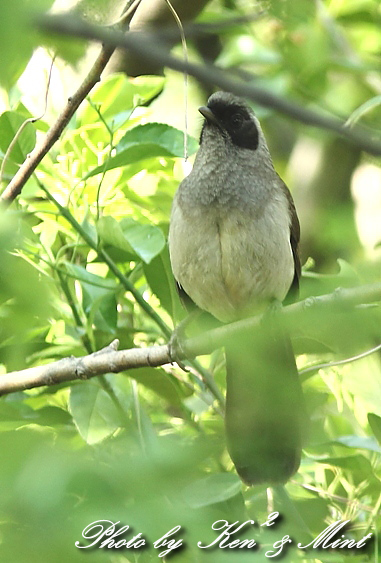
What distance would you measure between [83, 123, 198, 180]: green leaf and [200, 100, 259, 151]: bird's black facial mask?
883mm

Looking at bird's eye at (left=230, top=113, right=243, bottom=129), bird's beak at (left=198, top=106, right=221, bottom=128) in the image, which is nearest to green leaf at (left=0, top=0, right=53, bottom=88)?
bird's beak at (left=198, top=106, right=221, bottom=128)

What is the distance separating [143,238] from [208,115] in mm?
1193

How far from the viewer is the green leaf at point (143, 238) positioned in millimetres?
2703

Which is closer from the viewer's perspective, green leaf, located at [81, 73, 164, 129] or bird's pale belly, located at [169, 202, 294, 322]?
green leaf, located at [81, 73, 164, 129]

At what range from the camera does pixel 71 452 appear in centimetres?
100

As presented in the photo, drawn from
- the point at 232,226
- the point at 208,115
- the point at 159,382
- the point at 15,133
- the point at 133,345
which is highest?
the point at 15,133

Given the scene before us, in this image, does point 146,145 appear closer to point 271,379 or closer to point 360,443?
point 360,443

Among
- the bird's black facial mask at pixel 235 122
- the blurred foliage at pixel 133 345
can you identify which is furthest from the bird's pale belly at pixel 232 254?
the bird's black facial mask at pixel 235 122

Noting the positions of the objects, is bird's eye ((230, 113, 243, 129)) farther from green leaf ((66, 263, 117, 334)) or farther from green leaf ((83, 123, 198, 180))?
green leaf ((66, 263, 117, 334))

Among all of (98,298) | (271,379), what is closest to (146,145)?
(98,298)

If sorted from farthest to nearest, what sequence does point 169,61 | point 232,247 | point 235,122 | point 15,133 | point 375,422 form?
1. point 235,122
2. point 232,247
3. point 15,133
4. point 375,422
5. point 169,61

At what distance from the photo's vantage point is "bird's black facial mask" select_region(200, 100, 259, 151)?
3791 millimetres

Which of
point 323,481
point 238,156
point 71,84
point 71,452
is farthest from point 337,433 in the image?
point 71,452

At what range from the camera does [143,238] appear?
9.00ft
